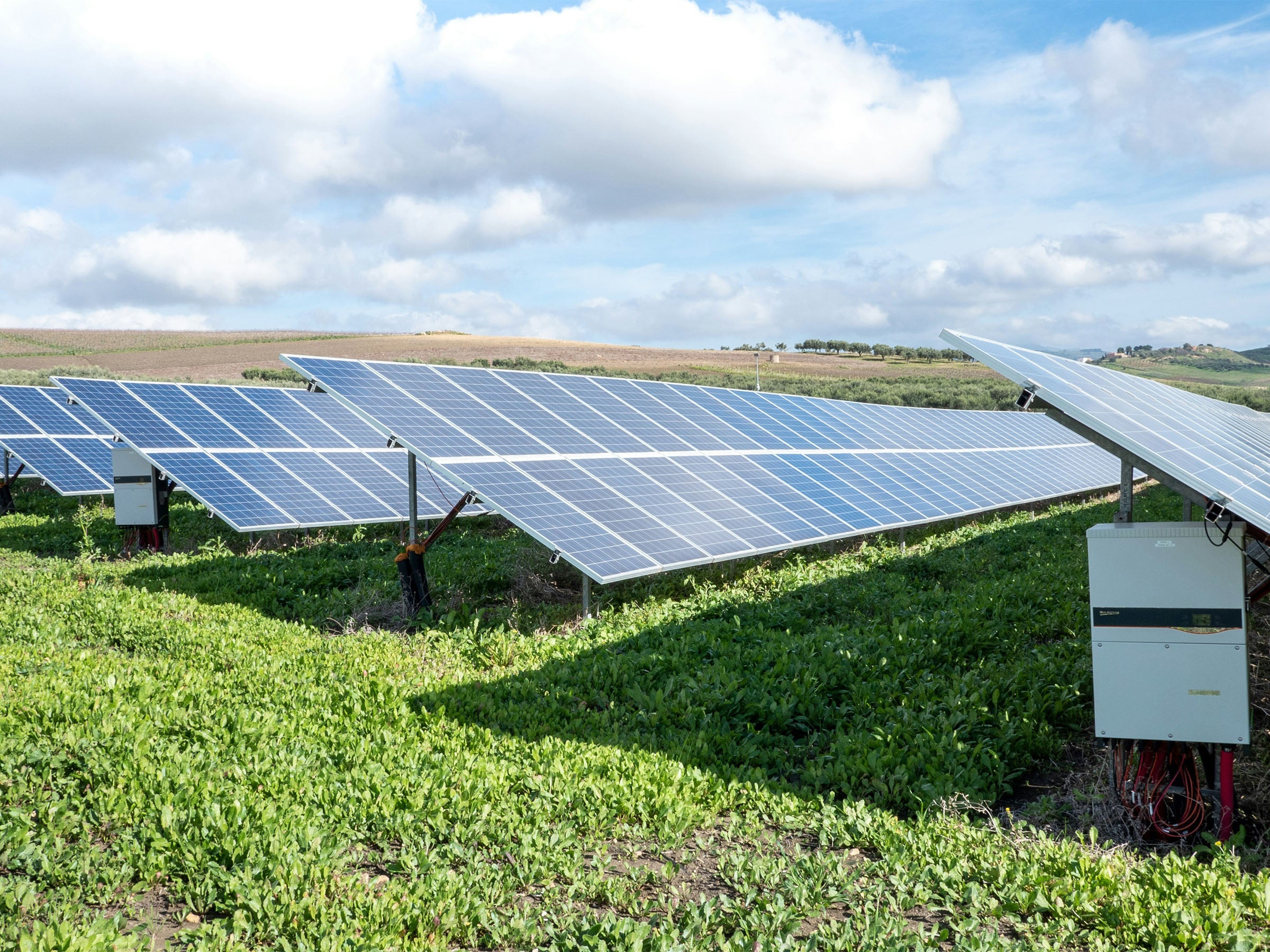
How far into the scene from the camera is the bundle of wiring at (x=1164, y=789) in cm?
557

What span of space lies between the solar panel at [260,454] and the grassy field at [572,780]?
3.81m

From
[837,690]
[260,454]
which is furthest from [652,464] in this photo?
[260,454]

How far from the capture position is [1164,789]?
5.66 m

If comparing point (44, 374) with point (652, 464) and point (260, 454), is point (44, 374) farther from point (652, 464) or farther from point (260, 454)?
point (652, 464)

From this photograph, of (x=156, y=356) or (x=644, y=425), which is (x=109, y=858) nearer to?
(x=644, y=425)

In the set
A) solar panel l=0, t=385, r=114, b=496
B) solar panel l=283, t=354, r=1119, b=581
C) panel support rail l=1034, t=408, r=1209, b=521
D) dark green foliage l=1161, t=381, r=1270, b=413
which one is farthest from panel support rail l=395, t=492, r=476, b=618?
dark green foliage l=1161, t=381, r=1270, b=413

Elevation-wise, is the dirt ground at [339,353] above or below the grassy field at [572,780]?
Result: above

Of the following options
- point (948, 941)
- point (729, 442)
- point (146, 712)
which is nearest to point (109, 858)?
point (146, 712)

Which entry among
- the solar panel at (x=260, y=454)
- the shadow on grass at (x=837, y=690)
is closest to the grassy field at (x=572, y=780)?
the shadow on grass at (x=837, y=690)

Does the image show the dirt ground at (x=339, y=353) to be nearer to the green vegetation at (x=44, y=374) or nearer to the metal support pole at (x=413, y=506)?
the green vegetation at (x=44, y=374)

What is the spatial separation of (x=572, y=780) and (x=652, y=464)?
7.48m

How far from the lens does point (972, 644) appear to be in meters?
8.72

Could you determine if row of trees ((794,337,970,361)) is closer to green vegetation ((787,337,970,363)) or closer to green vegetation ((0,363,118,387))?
green vegetation ((787,337,970,363))

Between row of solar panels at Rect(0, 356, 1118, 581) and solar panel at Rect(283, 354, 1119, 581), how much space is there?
0.04 metres
